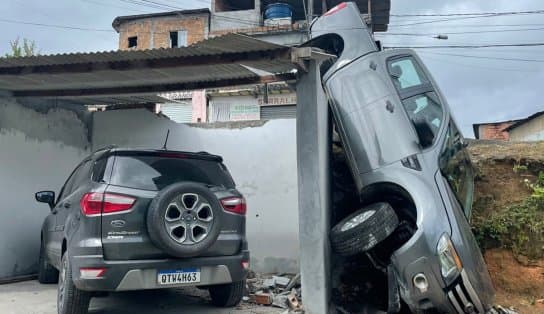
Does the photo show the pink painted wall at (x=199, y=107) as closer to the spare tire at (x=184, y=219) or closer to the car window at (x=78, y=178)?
the car window at (x=78, y=178)

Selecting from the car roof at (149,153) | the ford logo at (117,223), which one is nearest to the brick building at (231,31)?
the car roof at (149,153)

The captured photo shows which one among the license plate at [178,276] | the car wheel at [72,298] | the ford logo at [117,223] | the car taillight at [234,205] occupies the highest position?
the car taillight at [234,205]

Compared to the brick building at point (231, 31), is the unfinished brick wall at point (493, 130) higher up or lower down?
lower down

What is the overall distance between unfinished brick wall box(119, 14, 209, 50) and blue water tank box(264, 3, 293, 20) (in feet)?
14.6

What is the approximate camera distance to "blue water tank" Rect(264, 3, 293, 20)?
23172 mm

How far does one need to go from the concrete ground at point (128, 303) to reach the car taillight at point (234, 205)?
1.31 m

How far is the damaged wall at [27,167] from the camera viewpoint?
7.26 m

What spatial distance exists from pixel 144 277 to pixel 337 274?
291cm

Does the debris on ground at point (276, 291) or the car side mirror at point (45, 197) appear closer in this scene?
the debris on ground at point (276, 291)

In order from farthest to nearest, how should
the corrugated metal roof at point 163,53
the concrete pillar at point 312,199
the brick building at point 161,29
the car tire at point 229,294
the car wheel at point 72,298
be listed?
1. the brick building at point 161,29
2. the car tire at point 229,294
3. the concrete pillar at point 312,199
4. the corrugated metal roof at point 163,53
5. the car wheel at point 72,298

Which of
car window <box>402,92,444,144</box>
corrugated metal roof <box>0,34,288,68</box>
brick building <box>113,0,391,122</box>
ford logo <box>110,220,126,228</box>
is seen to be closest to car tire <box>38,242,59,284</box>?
corrugated metal roof <box>0,34,288,68</box>

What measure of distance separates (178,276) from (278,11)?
2062cm

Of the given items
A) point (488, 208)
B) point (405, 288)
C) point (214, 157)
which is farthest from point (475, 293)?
point (214, 157)

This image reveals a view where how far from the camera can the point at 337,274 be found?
6273mm
